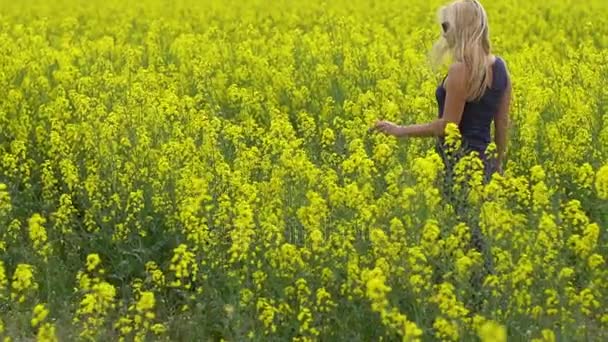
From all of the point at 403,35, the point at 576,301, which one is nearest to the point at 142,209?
the point at 576,301

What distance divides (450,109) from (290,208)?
936 millimetres

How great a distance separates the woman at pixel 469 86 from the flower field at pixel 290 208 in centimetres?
16

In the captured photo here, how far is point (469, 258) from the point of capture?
4105 mm

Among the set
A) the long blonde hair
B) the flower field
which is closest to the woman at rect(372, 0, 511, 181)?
the long blonde hair

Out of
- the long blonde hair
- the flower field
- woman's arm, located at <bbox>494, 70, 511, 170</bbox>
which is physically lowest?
the flower field

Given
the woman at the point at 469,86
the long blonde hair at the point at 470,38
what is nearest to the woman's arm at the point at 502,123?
the woman at the point at 469,86

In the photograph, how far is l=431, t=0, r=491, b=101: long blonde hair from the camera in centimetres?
487

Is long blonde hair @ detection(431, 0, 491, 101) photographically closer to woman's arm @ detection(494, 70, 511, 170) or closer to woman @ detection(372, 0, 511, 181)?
woman @ detection(372, 0, 511, 181)

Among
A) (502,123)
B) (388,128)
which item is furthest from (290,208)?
(502,123)

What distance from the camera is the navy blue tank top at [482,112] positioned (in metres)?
5.05

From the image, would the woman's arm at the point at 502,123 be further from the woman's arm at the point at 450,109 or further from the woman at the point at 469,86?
the woman's arm at the point at 450,109

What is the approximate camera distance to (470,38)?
489cm

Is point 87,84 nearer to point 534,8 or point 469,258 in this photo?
point 469,258

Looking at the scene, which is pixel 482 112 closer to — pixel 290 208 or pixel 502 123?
pixel 502 123
